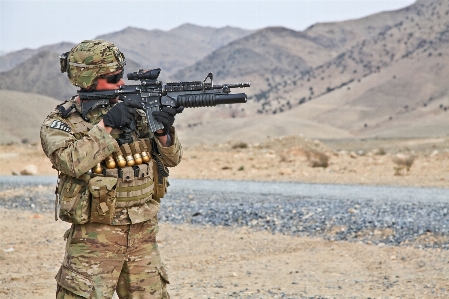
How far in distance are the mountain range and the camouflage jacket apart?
3949 centimetres

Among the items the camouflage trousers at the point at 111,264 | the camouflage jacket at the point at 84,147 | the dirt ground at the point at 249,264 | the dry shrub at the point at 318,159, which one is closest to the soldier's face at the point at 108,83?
the camouflage jacket at the point at 84,147

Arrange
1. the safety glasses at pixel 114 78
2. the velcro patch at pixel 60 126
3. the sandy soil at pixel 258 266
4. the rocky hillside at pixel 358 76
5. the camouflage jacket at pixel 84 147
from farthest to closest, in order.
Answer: the rocky hillside at pixel 358 76 → the sandy soil at pixel 258 266 → the safety glasses at pixel 114 78 → the velcro patch at pixel 60 126 → the camouflage jacket at pixel 84 147

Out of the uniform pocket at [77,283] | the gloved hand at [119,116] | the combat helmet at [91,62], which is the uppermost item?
the combat helmet at [91,62]

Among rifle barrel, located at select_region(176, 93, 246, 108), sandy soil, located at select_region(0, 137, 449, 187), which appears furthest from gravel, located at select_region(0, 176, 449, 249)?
rifle barrel, located at select_region(176, 93, 246, 108)

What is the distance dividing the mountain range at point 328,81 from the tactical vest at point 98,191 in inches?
1556

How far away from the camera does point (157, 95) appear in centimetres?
378

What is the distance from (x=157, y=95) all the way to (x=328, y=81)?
71.1m

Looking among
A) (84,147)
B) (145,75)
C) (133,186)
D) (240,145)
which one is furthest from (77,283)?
(240,145)

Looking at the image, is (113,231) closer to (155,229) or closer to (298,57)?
(155,229)

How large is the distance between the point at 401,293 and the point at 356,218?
10.8 feet

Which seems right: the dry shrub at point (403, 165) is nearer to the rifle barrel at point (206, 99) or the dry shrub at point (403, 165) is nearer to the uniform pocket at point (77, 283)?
the rifle barrel at point (206, 99)

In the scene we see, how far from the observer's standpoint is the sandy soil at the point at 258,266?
5949mm

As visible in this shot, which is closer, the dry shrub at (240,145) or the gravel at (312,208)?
the gravel at (312,208)

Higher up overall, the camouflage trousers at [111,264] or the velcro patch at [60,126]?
the velcro patch at [60,126]
